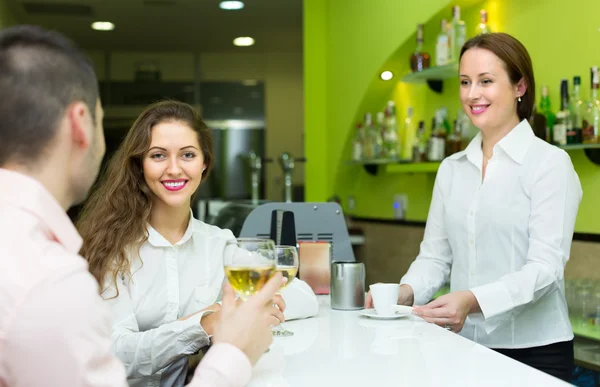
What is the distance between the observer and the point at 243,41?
8.16 metres

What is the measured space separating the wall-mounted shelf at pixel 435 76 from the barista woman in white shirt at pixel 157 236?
229 centimetres

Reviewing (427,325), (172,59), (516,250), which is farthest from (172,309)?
(172,59)

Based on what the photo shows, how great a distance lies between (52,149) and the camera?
910mm

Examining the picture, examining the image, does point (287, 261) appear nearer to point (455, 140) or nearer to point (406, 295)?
point (406, 295)

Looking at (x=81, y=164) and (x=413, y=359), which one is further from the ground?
(x=81, y=164)

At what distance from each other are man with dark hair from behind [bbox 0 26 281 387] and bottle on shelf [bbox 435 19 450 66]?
3248mm

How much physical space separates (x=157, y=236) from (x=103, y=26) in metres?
5.95

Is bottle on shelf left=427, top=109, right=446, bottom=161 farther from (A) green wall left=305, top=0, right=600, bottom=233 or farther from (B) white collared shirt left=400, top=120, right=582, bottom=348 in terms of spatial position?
(B) white collared shirt left=400, top=120, right=582, bottom=348

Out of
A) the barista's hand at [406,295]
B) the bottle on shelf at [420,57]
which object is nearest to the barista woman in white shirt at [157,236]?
the barista's hand at [406,295]

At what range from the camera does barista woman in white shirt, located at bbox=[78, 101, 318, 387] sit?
1769mm

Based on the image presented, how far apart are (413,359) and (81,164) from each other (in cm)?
78

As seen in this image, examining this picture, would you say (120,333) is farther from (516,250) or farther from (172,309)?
(516,250)

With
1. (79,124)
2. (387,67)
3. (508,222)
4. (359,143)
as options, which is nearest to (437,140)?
(387,67)

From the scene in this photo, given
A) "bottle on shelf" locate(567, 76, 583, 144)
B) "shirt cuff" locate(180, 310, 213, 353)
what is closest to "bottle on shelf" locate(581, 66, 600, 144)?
"bottle on shelf" locate(567, 76, 583, 144)
